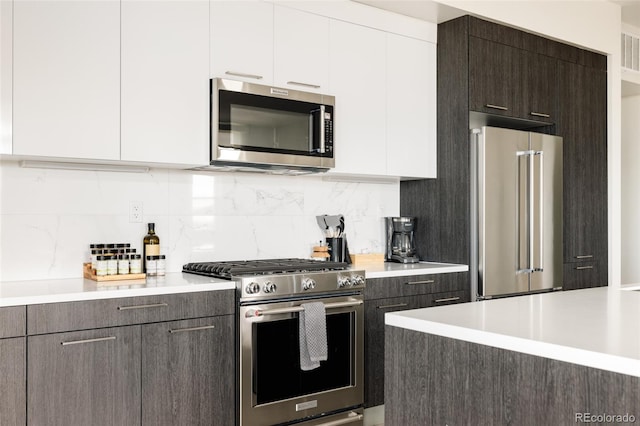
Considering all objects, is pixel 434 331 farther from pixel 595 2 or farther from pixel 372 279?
pixel 595 2

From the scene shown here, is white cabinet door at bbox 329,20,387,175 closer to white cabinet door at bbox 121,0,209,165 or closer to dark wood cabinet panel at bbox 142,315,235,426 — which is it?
white cabinet door at bbox 121,0,209,165

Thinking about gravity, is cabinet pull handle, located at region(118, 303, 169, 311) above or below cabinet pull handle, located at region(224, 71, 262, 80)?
below

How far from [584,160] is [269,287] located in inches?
115

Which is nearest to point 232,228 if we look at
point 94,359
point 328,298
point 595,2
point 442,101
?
point 328,298

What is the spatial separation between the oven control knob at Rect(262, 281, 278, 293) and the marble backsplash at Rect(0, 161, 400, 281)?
66 cm

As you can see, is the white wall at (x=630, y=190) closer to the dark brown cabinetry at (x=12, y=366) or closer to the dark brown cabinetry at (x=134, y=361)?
the dark brown cabinetry at (x=134, y=361)

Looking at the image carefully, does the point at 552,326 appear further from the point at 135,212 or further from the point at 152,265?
the point at 135,212

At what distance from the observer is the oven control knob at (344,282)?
3.17 metres

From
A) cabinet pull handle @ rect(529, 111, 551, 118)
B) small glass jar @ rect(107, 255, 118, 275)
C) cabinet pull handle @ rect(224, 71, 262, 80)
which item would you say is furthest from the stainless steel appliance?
cabinet pull handle @ rect(529, 111, 551, 118)

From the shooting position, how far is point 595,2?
183 inches

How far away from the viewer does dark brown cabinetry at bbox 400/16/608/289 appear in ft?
12.9

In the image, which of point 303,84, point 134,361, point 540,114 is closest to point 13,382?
point 134,361

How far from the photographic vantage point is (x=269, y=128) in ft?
10.6

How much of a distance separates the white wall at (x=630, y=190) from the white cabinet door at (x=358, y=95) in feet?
10.6
